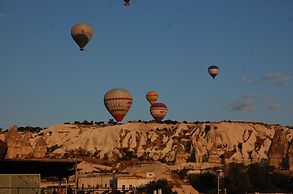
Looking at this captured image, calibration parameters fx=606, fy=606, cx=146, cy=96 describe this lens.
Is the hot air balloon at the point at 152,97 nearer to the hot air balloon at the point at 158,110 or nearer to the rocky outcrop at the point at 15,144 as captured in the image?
the hot air balloon at the point at 158,110

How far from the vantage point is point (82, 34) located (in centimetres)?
6353

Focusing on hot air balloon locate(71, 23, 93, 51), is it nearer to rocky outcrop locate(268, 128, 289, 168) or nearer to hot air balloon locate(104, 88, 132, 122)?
hot air balloon locate(104, 88, 132, 122)

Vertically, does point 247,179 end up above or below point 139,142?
below

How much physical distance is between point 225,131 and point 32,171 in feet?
383

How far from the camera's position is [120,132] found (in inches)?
6107

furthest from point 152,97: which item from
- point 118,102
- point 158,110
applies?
point 118,102

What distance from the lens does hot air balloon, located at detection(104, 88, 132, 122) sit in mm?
81562

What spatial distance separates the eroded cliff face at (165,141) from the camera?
439 feet

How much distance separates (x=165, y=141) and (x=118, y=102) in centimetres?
6850

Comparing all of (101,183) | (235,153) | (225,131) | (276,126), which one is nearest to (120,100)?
(101,183)

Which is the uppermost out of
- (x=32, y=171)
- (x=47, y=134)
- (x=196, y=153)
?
(x=47, y=134)

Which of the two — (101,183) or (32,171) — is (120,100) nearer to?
(101,183)

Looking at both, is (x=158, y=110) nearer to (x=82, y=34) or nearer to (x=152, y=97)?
(x=152, y=97)

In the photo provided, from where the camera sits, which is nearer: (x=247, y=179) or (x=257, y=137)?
(x=247, y=179)
